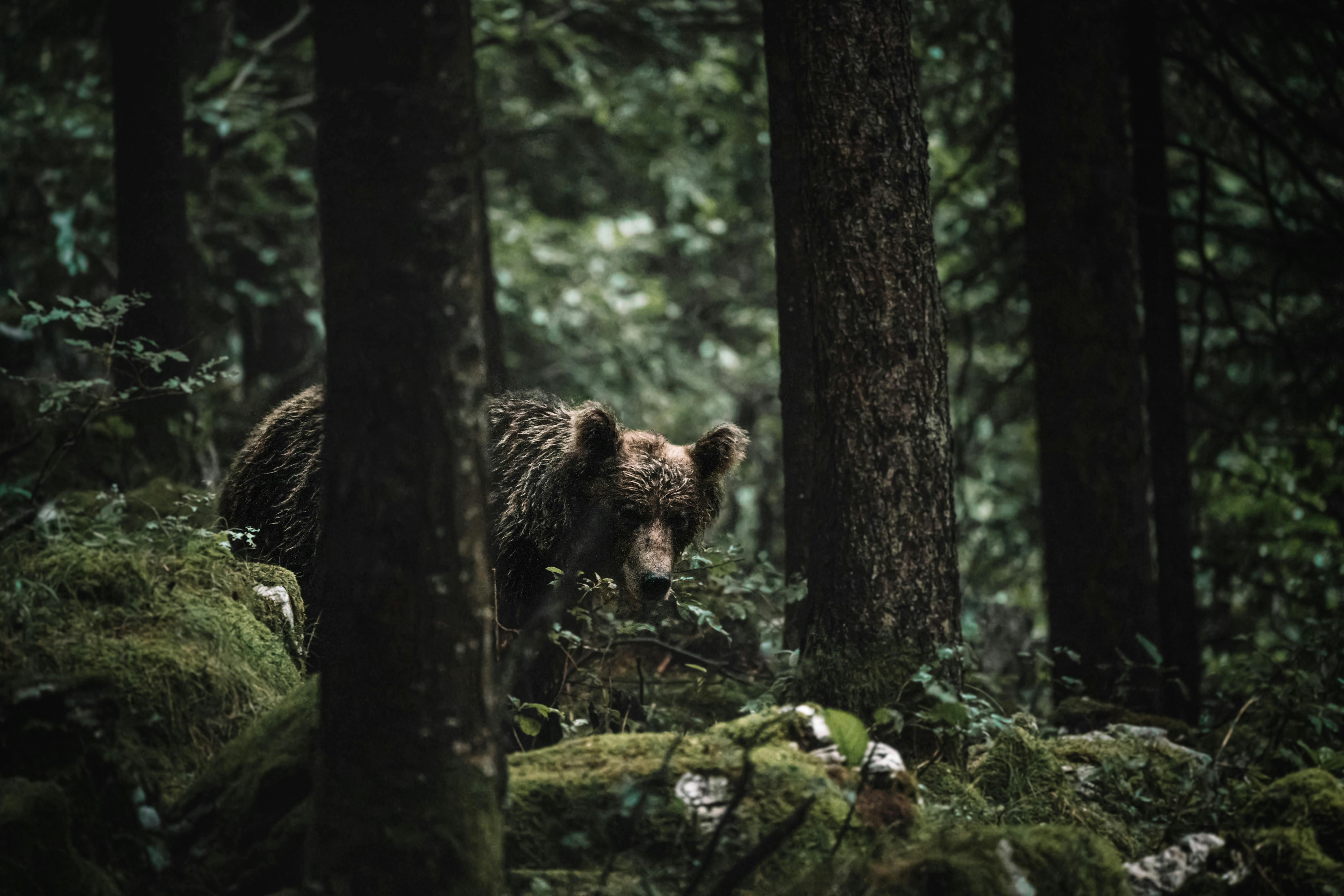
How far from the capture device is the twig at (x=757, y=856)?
3057 millimetres

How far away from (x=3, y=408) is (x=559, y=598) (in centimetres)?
481

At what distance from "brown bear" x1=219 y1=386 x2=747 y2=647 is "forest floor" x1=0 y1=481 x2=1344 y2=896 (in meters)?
1.37

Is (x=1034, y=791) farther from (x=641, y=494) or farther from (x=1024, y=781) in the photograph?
(x=641, y=494)

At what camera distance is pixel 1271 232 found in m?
8.18

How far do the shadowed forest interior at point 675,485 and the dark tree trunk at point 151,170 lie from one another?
0.09 feet

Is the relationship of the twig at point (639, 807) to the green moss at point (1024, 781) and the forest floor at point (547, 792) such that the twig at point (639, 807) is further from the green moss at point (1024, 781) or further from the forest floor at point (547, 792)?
the green moss at point (1024, 781)

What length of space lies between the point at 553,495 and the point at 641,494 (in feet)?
1.61

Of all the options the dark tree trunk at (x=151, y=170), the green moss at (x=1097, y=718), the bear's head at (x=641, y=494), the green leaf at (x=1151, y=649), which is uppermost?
the dark tree trunk at (x=151, y=170)

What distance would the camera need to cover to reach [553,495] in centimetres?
594

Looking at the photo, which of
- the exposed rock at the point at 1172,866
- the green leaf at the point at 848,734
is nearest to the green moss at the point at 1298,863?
the exposed rock at the point at 1172,866

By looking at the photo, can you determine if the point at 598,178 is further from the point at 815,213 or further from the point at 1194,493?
the point at 815,213

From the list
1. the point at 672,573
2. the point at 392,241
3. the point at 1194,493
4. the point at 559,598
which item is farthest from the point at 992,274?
the point at 392,241

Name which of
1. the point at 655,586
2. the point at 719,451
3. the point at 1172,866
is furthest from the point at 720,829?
the point at 719,451

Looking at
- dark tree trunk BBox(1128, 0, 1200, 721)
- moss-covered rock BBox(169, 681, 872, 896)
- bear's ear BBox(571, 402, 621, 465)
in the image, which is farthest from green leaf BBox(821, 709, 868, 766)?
dark tree trunk BBox(1128, 0, 1200, 721)
